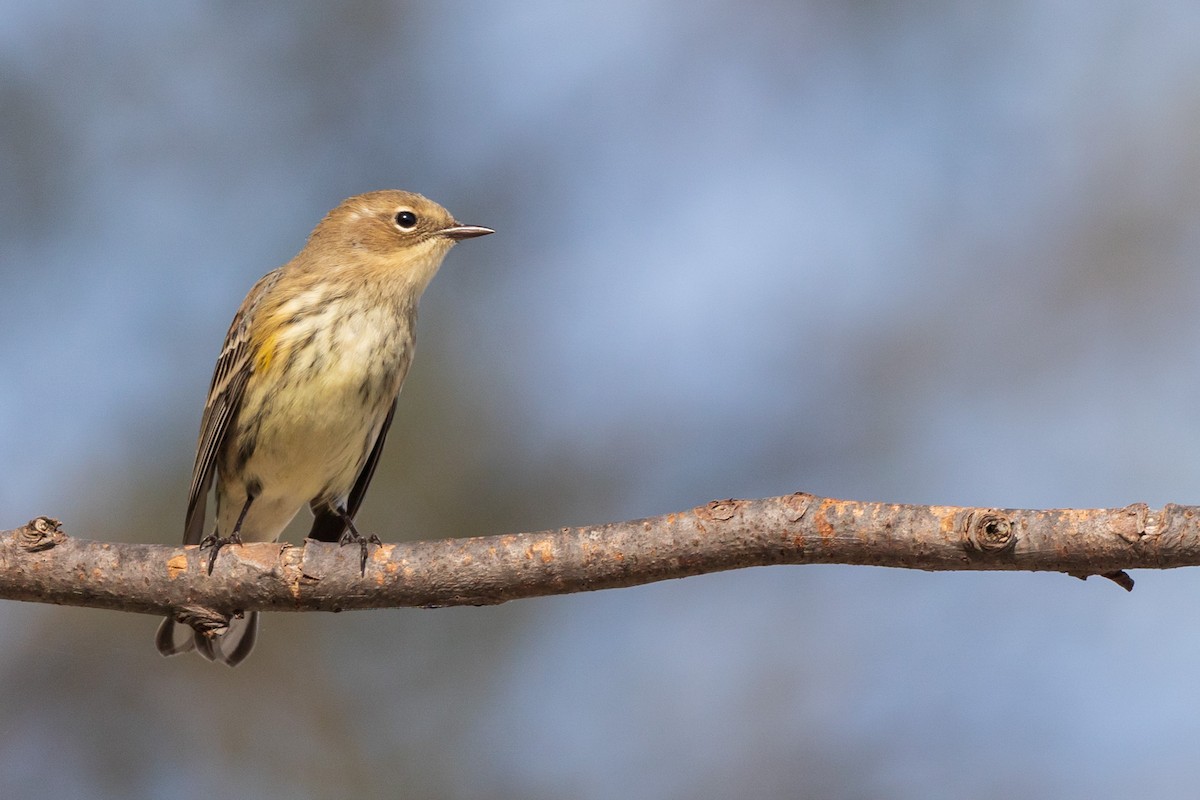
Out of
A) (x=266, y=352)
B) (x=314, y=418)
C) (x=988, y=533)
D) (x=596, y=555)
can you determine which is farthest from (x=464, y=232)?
(x=988, y=533)

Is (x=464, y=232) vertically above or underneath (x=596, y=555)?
above

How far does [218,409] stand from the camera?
6.34 m

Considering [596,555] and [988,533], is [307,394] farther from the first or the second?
[988,533]

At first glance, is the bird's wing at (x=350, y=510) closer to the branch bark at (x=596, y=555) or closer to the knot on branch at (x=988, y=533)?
the branch bark at (x=596, y=555)

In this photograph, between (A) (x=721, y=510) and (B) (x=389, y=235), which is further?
(B) (x=389, y=235)

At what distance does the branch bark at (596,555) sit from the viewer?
3312 millimetres

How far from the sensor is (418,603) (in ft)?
13.3

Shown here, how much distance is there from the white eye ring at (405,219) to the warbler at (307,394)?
0.33 ft

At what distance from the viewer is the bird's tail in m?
5.85

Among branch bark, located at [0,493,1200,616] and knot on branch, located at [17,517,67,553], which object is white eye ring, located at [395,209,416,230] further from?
knot on branch, located at [17,517,67,553]

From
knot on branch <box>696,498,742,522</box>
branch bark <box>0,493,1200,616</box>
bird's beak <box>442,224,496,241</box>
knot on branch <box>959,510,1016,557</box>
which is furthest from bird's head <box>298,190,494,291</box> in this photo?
knot on branch <box>959,510,1016,557</box>

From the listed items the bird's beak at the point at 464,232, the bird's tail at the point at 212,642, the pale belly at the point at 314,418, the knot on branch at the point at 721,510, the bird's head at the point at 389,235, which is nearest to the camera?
the knot on branch at the point at 721,510

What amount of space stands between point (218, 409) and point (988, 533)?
13.7 feet

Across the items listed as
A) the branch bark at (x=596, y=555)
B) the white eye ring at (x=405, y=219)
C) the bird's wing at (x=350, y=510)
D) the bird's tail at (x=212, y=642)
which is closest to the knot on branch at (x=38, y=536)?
the branch bark at (x=596, y=555)
